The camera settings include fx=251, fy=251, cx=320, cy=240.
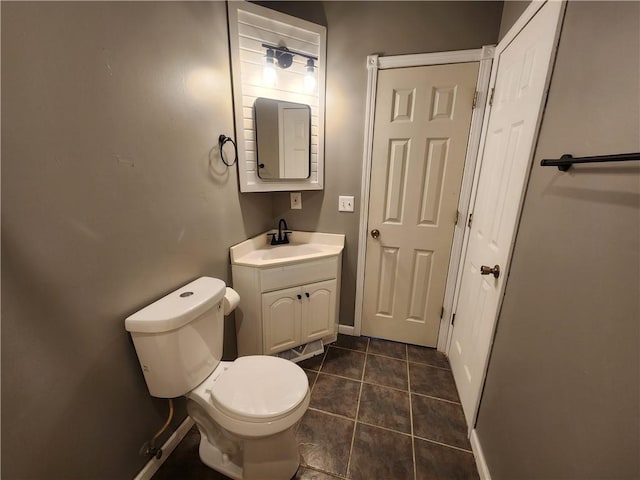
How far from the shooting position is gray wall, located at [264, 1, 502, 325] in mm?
1451

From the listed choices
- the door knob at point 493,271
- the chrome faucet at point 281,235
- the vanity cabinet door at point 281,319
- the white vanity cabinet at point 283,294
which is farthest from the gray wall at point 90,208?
the door knob at point 493,271

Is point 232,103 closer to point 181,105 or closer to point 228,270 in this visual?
point 181,105

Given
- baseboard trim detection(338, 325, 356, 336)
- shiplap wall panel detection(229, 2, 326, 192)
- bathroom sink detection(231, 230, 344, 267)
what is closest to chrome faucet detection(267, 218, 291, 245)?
bathroom sink detection(231, 230, 344, 267)

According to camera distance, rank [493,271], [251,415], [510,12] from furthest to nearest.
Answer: [510,12], [493,271], [251,415]

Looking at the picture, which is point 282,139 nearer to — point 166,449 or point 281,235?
point 281,235

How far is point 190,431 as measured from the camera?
A: 1.33 metres

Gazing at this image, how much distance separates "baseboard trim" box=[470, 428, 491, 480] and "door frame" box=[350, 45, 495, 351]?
70 cm

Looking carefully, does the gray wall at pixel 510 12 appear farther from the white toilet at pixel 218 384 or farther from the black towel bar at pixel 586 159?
the white toilet at pixel 218 384

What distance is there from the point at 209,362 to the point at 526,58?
1896mm

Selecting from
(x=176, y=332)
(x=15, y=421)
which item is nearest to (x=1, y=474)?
(x=15, y=421)

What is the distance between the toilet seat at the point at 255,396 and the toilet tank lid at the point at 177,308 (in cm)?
32

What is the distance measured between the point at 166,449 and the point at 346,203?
1.70 metres

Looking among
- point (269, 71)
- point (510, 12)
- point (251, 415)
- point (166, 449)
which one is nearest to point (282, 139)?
point (269, 71)

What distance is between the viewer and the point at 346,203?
1.86 m
